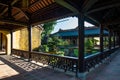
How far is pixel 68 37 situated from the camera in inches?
1182

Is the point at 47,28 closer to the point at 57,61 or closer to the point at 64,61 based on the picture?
the point at 57,61

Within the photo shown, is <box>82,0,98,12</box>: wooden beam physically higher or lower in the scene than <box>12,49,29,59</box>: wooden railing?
higher

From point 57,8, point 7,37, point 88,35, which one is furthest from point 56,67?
point 88,35

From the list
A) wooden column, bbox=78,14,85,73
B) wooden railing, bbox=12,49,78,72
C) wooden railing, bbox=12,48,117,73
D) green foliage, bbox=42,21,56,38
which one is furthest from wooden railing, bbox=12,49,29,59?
green foliage, bbox=42,21,56,38

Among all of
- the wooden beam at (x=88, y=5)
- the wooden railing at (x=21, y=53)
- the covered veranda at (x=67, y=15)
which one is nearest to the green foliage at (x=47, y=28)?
the wooden railing at (x=21, y=53)

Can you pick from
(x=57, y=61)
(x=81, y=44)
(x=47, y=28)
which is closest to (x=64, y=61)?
(x=57, y=61)

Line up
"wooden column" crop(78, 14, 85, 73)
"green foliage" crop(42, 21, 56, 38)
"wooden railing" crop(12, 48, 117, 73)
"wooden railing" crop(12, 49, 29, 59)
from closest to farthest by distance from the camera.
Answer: "wooden column" crop(78, 14, 85, 73) → "wooden railing" crop(12, 48, 117, 73) → "wooden railing" crop(12, 49, 29, 59) → "green foliage" crop(42, 21, 56, 38)

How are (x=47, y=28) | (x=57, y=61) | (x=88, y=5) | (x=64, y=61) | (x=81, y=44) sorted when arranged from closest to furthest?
(x=88, y=5) → (x=81, y=44) → (x=64, y=61) → (x=57, y=61) → (x=47, y=28)

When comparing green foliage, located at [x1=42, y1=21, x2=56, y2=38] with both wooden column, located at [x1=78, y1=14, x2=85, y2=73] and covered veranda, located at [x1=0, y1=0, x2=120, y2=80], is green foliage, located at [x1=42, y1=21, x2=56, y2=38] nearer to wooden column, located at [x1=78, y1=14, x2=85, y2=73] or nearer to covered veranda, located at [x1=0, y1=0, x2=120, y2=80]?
covered veranda, located at [x1=0, y1=0, x2=120, y2=80]

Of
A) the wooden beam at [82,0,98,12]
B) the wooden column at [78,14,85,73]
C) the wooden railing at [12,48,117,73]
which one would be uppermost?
the wooden beam at [82,0,98,12]

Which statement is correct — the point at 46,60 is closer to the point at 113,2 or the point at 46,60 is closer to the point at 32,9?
the point at 32,9

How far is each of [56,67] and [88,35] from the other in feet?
62.9

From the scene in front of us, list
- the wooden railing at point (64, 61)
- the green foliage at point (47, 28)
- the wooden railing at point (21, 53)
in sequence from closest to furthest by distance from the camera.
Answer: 1. the wooden railing at point (64, 61)
2. the wooden railing at point (21, 53)
3. the green foliage at point (47, 28)

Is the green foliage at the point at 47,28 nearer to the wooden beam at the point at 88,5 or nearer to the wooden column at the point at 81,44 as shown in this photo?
the wooden column at the point at 81,44
